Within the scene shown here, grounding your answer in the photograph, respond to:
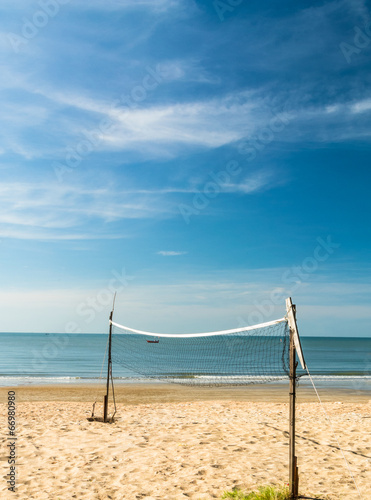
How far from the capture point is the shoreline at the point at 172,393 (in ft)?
61.8

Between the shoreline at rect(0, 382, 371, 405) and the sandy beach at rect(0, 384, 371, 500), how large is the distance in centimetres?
602

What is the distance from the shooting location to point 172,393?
69.7ft

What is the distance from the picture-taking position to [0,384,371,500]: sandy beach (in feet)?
20.7

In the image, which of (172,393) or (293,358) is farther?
(172,393)

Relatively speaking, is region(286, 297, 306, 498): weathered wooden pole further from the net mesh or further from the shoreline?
the shoreline

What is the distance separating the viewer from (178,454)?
311 inches

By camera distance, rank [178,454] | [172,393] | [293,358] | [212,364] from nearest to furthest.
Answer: [293,358], [178,454], [172,393], [212,364]

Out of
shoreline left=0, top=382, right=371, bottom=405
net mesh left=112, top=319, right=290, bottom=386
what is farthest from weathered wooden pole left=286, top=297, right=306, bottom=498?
shoreline left=0, top=382, right=371, bottom=405

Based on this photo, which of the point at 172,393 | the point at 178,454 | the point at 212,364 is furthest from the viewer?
the point at 212,364

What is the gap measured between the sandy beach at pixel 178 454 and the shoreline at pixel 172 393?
19.7 feet

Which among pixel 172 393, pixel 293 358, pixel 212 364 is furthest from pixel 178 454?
pixel 212 364

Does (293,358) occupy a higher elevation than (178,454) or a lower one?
higher

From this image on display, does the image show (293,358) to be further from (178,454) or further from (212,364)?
(212,364)

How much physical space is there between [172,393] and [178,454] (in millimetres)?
13751
